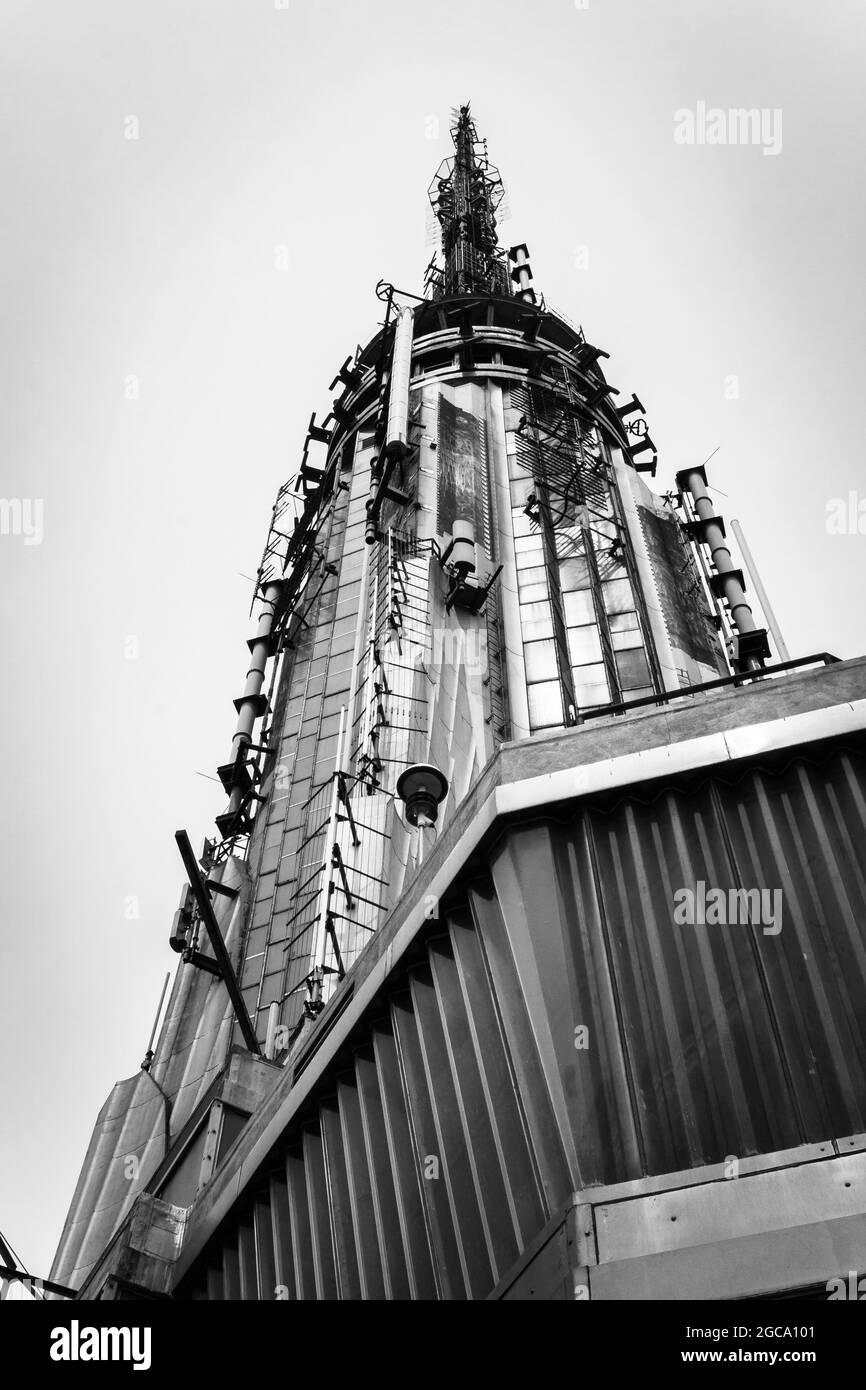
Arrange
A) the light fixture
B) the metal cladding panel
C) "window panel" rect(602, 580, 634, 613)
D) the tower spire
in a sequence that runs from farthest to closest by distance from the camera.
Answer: the tower spire → "window panel" rect(602, 580, 634, 613) → the light fixture → the metal cladding panel

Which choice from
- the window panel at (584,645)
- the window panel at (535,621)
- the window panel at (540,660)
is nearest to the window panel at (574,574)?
the window panel at (535,621)

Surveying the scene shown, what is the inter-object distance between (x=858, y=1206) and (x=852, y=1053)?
1.48 meters

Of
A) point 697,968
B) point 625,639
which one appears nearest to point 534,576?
point 625,639

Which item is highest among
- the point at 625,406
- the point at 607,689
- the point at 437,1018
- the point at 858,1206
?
the point at 625,406

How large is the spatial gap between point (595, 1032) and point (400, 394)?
3610cm

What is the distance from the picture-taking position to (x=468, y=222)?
7162 cm

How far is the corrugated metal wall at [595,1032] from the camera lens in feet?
34.9

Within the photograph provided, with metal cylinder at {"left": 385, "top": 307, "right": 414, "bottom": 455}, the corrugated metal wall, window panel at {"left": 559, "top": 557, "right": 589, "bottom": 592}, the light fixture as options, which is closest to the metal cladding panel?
the corrugated metal wall

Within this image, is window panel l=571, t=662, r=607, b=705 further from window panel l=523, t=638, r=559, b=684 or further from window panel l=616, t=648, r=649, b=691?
window panel l=523, t=638, r=559, b=684

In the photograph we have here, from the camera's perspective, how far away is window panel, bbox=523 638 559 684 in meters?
38.7

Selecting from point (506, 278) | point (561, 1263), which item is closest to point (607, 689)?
point (561, 1263)

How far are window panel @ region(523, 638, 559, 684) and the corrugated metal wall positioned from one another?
24.8m

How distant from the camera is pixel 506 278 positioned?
67.6m

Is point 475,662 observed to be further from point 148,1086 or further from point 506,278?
point 506,278
